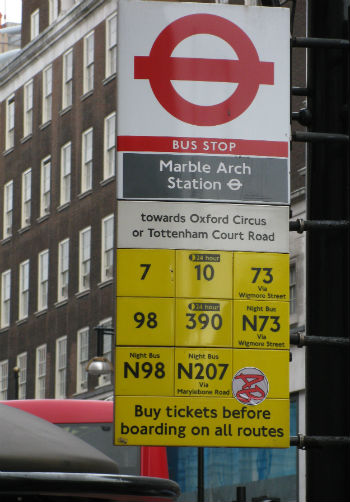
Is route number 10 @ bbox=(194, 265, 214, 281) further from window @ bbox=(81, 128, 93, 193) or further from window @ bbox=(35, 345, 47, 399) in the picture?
window @ bbox=(35, 345, 47, 399)

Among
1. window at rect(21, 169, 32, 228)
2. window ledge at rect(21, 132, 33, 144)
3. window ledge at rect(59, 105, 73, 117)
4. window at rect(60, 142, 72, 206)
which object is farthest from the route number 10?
window ledge at rect(21, 132, 33, 144)

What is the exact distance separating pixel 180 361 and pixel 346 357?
3.01ft

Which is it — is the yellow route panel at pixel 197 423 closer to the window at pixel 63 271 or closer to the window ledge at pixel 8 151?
the window at pixel 63 271

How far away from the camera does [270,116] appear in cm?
820

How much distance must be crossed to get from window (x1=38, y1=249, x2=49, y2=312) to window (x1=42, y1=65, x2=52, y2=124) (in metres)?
5.33

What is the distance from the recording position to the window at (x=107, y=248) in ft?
159

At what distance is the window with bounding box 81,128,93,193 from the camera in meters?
51.6

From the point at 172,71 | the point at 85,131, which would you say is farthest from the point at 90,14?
the point at 172,71

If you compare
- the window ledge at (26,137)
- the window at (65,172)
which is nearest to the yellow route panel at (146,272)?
the window at (65,172)

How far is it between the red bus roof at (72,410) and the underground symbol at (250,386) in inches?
522

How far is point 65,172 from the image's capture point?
2114 inches

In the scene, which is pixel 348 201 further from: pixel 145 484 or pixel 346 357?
pixel 145 484

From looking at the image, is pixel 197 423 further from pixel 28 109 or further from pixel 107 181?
pixel 28 109

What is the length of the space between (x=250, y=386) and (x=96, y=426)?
13.4 meters
